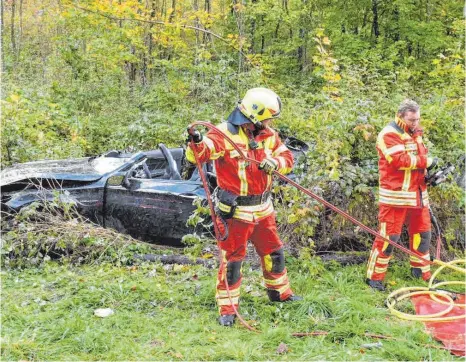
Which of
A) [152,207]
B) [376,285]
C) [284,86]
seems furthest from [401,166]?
[284,86]

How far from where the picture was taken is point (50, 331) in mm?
3582

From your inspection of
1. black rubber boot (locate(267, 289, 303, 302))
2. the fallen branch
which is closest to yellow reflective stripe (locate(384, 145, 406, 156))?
black rubber boot (locate(267, 289, 303, 302))

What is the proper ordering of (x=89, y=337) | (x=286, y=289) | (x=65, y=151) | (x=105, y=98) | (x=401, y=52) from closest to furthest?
(x=89, y=337)
(x=286, y=289)
(x=65, y=151)
(x=105, y=98)
(x=401, y=52)

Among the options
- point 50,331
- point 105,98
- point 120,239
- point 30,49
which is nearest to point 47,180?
point 120,239

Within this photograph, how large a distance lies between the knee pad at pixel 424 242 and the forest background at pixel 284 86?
0.45m

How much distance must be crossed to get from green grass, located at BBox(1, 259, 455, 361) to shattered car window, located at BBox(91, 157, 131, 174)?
145 centimetres

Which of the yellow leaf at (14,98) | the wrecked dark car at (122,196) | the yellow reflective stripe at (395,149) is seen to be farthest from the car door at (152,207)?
the yellow leaf at (14,98)

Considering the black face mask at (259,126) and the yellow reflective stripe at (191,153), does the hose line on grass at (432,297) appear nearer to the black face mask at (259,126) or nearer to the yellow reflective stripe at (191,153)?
the black face mask at (259,126)

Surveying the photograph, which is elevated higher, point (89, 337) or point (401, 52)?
point (401, 52)

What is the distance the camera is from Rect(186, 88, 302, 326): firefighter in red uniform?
378 cm

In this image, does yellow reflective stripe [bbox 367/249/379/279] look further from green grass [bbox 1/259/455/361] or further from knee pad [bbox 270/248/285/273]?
knee pad [bbox 270/248/285/273]

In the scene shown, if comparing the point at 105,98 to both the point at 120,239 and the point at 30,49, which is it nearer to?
the point at 120,239

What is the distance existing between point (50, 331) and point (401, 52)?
44.4ft

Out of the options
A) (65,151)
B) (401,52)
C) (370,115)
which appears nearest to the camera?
(370,115)
